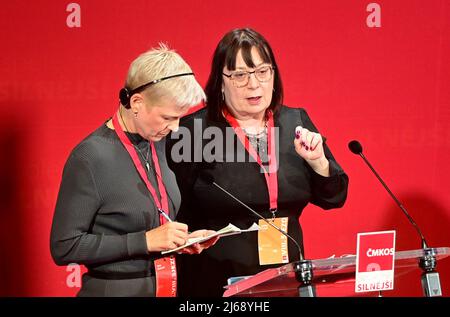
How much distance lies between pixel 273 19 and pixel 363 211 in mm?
1043

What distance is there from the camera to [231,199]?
8.46ft

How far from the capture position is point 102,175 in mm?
2135

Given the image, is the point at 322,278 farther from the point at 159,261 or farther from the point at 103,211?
the point at 103,211

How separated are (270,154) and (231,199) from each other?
0.26 meters

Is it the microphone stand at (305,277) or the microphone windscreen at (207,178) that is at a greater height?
the microphone windscreen at (207,178)

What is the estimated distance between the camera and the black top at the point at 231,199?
2.61 m

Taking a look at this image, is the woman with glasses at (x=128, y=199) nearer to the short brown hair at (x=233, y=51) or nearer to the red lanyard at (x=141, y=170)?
the red lanyard at (x=141, y=170)

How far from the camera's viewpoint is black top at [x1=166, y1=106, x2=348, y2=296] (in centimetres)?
261

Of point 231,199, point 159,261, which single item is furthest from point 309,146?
point 159,261

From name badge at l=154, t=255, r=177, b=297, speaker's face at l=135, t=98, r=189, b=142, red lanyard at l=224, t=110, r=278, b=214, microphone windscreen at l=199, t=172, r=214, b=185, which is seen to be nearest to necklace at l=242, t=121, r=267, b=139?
red lanyard at l=224, t=110, r=278, b=214

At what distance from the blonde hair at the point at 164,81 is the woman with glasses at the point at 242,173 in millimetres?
442

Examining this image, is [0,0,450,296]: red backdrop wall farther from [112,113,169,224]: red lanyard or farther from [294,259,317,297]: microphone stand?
[294,259,317,297]: microphone stand

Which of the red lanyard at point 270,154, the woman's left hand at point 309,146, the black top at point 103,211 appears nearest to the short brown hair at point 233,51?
the red lanyard at point 270,154

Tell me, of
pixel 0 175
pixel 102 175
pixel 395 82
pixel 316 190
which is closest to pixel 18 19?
pixel 0 175
